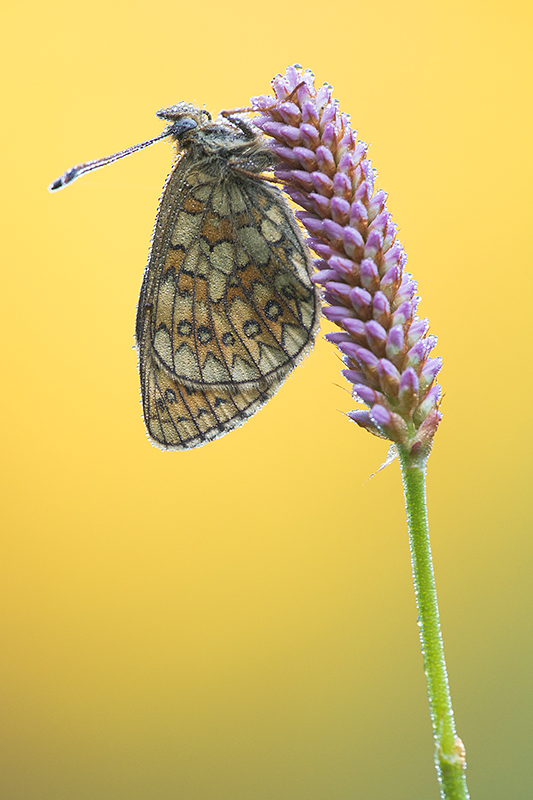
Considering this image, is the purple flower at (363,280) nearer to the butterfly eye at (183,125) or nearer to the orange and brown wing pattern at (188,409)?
the butterfly eye at (183,125)

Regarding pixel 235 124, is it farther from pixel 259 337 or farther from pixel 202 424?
pixel 202 424

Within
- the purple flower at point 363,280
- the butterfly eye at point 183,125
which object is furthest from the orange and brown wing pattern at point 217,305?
the purple flower at point 363,280

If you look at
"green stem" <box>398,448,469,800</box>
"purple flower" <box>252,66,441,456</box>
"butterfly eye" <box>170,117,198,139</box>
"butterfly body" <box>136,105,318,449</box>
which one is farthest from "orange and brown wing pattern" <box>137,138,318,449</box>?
"green stem" <box>398,448,469,800</box>

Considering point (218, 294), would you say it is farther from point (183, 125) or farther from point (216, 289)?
point (183, 125)

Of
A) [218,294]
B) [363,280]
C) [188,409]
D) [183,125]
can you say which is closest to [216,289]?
[218,294]

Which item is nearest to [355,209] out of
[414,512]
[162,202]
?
[414,512]
